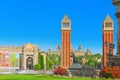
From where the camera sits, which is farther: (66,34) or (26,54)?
(26,54)

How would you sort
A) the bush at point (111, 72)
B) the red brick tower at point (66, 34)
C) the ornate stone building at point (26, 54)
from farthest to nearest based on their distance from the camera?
the ornate stone building at point (26, 54)
the red brick tower at point (66, 34)
the bush at point (111, 72)

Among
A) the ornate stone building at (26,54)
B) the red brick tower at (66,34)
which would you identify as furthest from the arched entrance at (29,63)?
the red brick tower at (66,34)

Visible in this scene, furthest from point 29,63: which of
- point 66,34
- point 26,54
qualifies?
point 66,34

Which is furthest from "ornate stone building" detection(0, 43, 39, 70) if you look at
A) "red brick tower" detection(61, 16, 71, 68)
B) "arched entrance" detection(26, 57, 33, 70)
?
"red brick tower" detection(61, 16, 71, 68)

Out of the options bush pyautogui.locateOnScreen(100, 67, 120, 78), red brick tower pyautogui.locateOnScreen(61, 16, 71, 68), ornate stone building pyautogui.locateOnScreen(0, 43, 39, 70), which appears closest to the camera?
bush pyautogui.locateOnScreen(100, 67, 120, 78)

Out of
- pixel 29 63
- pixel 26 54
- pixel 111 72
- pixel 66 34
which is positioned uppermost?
pixel 66 34

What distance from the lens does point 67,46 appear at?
234 feet

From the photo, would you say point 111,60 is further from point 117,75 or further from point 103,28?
point 103,28

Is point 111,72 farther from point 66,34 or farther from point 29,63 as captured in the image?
point 29,63

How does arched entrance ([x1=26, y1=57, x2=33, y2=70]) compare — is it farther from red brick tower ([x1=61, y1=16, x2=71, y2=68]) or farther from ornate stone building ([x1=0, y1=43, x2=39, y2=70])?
red brick tower ([x1=61, y1=16, x2=71, y2=68])

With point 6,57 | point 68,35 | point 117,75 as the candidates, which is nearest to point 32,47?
point 6,57

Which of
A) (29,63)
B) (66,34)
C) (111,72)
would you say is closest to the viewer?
(111,72)

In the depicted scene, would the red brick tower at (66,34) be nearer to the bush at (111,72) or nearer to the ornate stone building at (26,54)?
the bush at (111,72)

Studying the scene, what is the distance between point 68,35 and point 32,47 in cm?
6258
